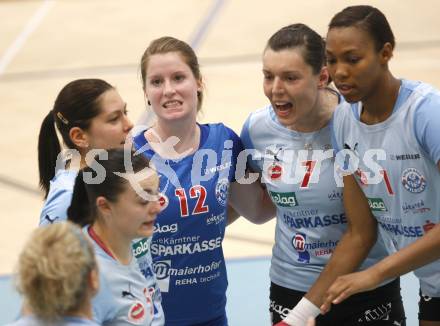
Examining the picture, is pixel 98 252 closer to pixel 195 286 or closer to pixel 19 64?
pixel 195 286

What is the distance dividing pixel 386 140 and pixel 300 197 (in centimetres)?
57

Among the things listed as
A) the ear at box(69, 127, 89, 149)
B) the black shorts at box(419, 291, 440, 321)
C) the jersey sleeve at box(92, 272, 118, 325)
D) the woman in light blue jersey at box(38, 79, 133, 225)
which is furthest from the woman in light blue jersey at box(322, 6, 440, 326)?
the ear at box(69, 127, 89, 149)

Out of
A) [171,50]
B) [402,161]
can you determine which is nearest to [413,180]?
[402,161]

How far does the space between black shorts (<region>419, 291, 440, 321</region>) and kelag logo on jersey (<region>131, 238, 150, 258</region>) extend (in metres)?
1.20

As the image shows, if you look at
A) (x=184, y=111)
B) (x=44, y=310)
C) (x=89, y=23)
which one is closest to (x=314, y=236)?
(x=184, y=111)

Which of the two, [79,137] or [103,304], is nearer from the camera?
[103,304]

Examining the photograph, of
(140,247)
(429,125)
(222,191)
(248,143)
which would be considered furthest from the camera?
(248,143)

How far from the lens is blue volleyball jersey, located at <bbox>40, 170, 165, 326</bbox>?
369 centimetres

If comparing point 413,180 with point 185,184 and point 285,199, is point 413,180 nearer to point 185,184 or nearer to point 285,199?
point 285,199

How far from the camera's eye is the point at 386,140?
3699mm

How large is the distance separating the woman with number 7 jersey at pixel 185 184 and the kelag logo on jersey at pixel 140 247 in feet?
1.06

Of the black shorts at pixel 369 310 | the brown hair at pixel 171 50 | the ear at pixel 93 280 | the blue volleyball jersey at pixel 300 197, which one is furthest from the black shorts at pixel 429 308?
the ear at pixel 93 280

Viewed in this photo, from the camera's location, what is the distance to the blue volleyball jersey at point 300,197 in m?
4.11

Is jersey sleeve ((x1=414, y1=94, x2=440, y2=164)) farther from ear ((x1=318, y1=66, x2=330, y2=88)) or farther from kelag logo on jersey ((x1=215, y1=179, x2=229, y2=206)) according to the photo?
kelag logo on jersey ((x1=215, y1=179, x2=229, y2=206))
